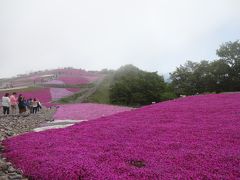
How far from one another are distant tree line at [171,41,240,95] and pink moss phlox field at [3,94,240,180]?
45.7m

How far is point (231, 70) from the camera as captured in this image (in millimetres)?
66938

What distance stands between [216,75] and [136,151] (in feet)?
184

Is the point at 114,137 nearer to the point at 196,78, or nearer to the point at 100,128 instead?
the point at 100,128

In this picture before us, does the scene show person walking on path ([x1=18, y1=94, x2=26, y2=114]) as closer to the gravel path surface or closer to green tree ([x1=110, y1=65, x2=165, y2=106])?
the gravel path surface

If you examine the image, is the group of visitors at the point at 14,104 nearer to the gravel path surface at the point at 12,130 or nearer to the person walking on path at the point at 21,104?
the person walking on path at the point at 21,104

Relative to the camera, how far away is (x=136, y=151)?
14.1 m

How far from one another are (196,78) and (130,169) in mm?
60071

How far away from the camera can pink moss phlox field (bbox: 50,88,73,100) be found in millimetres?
65931

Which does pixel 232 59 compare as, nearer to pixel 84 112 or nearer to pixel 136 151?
pixel 84 112

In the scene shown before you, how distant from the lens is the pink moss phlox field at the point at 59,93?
65931 mm

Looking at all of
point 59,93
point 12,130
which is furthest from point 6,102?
point 59,93

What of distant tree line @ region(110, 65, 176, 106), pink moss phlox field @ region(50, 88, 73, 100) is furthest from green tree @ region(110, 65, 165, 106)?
pink moss phlox field @ region(50, 88, 73, 100)

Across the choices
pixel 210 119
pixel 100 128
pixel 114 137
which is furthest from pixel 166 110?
pixel 114 137

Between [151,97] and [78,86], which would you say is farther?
[78,86]
